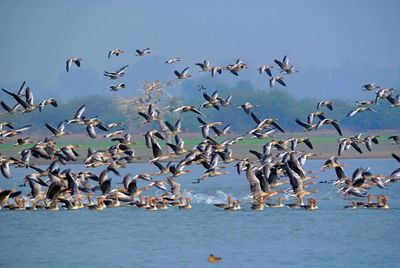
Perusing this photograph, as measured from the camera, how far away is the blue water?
2577 cm

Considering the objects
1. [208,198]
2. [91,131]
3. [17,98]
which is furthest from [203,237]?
[208,198]

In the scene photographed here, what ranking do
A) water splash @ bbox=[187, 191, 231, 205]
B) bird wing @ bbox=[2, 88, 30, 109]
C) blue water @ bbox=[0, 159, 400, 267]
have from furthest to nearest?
water splash @ bbox=[187, 191, 231, 205]
bird wing @ bbox=[2, 88, 30, 109]
blue water @ bbox=[0, 159, 400, 267]

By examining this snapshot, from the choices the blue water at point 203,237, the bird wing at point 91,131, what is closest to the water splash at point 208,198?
the blue water at point 203,237

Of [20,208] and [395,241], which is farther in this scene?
[20,208]

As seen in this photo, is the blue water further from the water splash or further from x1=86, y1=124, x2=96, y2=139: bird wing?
x1=86, y1=124, x2=96, y2=139: bird wing

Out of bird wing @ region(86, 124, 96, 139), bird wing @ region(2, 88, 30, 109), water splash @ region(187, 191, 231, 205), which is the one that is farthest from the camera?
water splash @ region(187, 191, 231, 205)

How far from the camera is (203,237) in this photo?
98.4 ft

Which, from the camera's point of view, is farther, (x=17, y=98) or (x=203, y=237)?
(x=17, y=98)

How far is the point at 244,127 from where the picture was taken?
379ft

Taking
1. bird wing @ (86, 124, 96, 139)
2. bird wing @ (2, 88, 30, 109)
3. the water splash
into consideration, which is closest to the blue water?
the water splash

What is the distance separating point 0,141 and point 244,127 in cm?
7791

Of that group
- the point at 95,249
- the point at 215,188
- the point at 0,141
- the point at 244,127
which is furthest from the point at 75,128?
the point at 95,249

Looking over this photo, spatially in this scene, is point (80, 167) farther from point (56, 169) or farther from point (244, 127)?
point (244, 127)

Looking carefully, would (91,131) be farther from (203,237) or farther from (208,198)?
(203,237)
